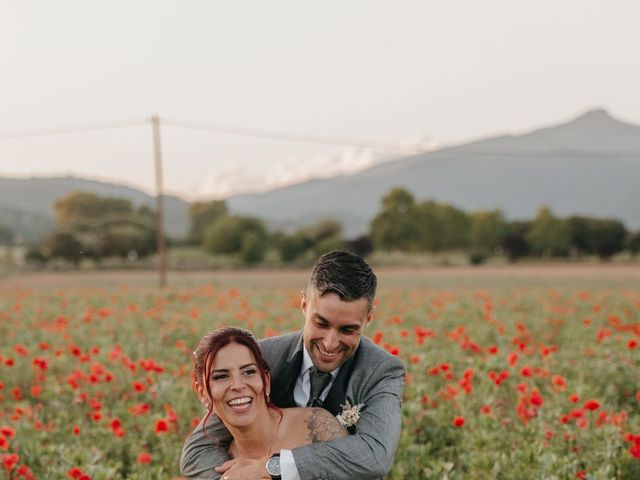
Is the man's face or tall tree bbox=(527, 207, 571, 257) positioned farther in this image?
tall tree bbox=(527, 207, 571, 257)

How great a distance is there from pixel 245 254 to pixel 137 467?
36.6 metres

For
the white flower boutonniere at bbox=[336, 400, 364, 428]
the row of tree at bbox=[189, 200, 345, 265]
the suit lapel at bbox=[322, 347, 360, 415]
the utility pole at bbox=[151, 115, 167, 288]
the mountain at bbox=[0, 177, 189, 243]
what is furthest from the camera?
the mountain at bbox=[0, 177, 189, 243]

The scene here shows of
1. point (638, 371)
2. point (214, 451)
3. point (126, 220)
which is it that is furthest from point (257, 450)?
point (126, 220)

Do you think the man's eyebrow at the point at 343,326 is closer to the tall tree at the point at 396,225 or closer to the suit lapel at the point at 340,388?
the suit lapel at the point at 340,388

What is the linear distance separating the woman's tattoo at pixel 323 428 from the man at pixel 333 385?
75 mm

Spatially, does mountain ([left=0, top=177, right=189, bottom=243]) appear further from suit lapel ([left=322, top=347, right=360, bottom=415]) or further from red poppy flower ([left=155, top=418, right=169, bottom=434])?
suit lapel ([left=322, top=347, right=360, bottom=415])

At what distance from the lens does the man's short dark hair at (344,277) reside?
2.99 meters

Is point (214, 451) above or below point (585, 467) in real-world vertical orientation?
above

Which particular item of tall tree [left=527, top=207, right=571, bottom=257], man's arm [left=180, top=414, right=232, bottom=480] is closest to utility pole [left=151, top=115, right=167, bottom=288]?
man's arm [left=180, top=414, right=232, bottom=480]

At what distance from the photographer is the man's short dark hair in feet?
9.80

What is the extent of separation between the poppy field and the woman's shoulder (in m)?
1.21

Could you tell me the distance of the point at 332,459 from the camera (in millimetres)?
2930

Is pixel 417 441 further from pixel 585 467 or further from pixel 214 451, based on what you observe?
pixel 214 451

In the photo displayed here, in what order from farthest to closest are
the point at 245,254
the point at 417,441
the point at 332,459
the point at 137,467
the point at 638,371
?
the point at 245,254 < the point at 638,371 < the point at 417,441 < the point at 137,467 < the point at 332,459
